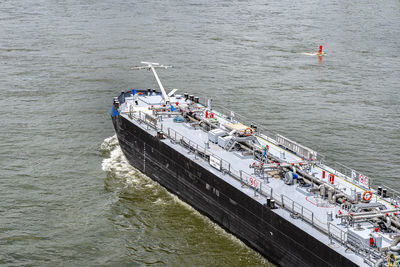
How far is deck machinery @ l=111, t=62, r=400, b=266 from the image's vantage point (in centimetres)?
2822

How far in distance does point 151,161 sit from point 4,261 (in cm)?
1490

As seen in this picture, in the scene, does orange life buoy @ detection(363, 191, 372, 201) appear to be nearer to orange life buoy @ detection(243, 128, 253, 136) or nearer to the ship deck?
the ship deck

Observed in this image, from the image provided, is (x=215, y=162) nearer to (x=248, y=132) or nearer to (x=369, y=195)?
(x=248, y=132)

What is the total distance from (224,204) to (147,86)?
36035 mm

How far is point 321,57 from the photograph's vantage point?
8388 centimetres

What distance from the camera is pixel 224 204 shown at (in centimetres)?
3606

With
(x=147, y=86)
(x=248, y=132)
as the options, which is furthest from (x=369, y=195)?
(x=147, y=86)

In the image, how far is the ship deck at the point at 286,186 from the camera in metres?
28.8

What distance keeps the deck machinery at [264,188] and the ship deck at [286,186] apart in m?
0.06

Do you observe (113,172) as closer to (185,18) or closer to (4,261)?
(4,261)

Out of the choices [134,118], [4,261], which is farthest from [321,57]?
[4,261]

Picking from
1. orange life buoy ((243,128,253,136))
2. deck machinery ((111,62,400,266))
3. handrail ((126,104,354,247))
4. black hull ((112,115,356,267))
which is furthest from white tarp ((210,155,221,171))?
orange life buoy ((243,128,253,136))

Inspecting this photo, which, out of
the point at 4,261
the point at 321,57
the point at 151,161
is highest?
the point at 321,57

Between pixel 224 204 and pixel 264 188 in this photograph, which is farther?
pixel 224 204
